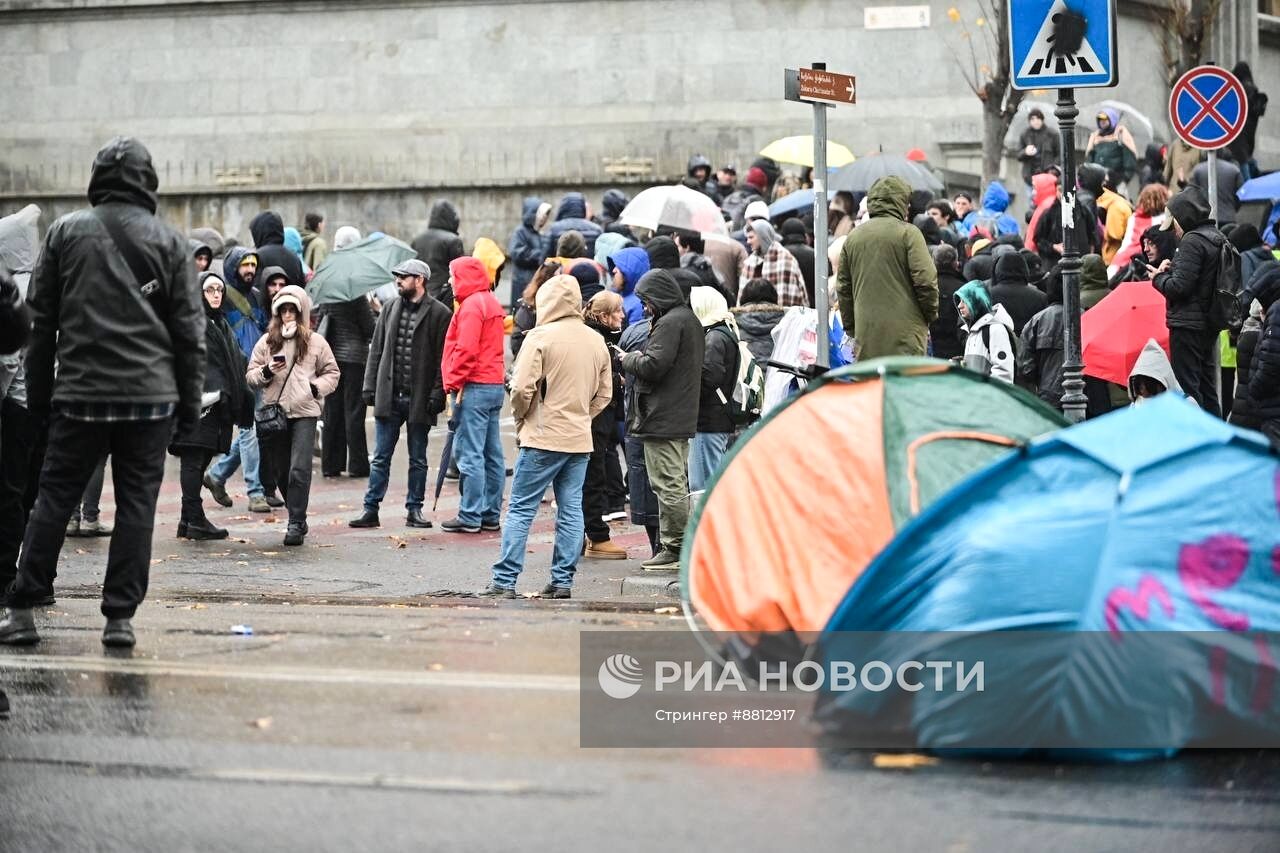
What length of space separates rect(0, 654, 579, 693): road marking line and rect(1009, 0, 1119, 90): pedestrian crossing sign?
5.34 m

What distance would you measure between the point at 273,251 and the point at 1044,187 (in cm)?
778

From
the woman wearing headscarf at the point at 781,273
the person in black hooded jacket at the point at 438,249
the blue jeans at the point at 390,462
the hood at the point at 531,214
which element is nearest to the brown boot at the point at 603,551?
the blue jeans at the point at 390,462

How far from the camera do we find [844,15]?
30.1 meters

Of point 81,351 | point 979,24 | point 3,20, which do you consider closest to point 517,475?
point 81,351

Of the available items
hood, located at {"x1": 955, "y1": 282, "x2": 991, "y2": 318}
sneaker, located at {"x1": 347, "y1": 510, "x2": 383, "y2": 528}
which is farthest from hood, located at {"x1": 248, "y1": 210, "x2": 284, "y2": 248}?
hood, located at {"x1": 955, "y1": 282, "x2": 991, "y2": 318}

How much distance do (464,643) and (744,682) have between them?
1658mm

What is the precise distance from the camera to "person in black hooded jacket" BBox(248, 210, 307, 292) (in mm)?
18844

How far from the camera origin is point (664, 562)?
13.0 metres

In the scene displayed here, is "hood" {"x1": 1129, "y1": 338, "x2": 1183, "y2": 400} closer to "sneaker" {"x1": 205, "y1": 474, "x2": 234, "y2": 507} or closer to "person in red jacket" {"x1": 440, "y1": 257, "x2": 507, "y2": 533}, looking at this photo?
"person in red jacket" {"x1": 440, "y1": 257, "x2": 507, "y2": 533}

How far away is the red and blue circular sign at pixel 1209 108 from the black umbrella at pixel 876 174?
6900 millimetres

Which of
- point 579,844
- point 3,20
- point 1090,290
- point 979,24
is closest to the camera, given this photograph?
point 579,844

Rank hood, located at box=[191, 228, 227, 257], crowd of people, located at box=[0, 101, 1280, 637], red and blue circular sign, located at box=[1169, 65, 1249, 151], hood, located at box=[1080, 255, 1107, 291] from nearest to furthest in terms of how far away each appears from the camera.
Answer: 1. crowd of people, located at box=[0, 101, 1280, 637]
2. hood, located at box=[1080, 255, 1107, 291]
3. red and blue circular sign, located at box=[1169, 65, 1249, 151]
4. hood, located at box=[191, 228, 227, 257]

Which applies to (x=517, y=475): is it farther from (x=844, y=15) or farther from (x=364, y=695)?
(x=844, y=15)

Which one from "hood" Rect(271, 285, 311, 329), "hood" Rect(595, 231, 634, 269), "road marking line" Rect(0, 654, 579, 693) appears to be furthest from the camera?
"hood" Rect(595, 231, 634, 269)
